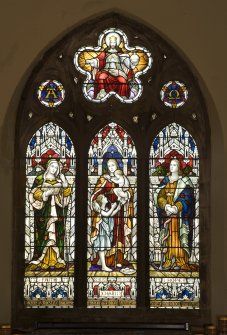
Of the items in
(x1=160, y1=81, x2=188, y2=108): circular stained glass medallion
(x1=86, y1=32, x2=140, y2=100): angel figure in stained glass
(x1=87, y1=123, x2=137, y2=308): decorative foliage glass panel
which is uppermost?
(x1=86, y1=32, x2=140, y2=100): angel figure in stained glass

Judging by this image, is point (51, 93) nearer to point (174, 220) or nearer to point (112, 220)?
point (112, 220)

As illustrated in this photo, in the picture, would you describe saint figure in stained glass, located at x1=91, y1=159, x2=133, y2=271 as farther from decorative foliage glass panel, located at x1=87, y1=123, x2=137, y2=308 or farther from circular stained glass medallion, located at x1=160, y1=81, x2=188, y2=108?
circular stained glass medallion, located at x1=160, y1=81, x2=188, y2=108

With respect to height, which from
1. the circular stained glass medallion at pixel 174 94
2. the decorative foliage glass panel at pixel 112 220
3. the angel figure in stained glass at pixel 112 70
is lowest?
the decorative foliage glass panel at pixel 112 220

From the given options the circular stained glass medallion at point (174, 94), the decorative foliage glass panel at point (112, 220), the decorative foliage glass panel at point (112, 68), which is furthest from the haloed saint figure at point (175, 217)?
the decorative foliage glass panel at point (112, 68)

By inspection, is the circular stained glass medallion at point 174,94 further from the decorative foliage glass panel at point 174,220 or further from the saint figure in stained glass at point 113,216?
the saint figure in stained glass at point 113,216

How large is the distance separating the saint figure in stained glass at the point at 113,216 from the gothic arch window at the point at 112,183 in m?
0.01

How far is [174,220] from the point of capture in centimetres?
1178

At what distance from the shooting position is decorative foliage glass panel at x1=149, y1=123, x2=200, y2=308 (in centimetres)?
1171

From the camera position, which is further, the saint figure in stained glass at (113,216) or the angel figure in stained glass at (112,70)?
the angel figure in stained glass at (112,70)

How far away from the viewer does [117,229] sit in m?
11.8

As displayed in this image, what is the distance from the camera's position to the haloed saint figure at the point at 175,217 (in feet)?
38.5

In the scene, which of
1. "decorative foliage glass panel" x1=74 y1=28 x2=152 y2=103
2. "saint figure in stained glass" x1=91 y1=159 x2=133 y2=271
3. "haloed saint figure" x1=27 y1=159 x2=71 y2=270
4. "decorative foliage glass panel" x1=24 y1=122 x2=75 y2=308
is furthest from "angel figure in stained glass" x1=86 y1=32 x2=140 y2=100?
"haloed saint figure" x1=27 y1=159 x2=71 y2=270

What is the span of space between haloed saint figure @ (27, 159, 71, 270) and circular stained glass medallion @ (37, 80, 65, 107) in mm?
619
